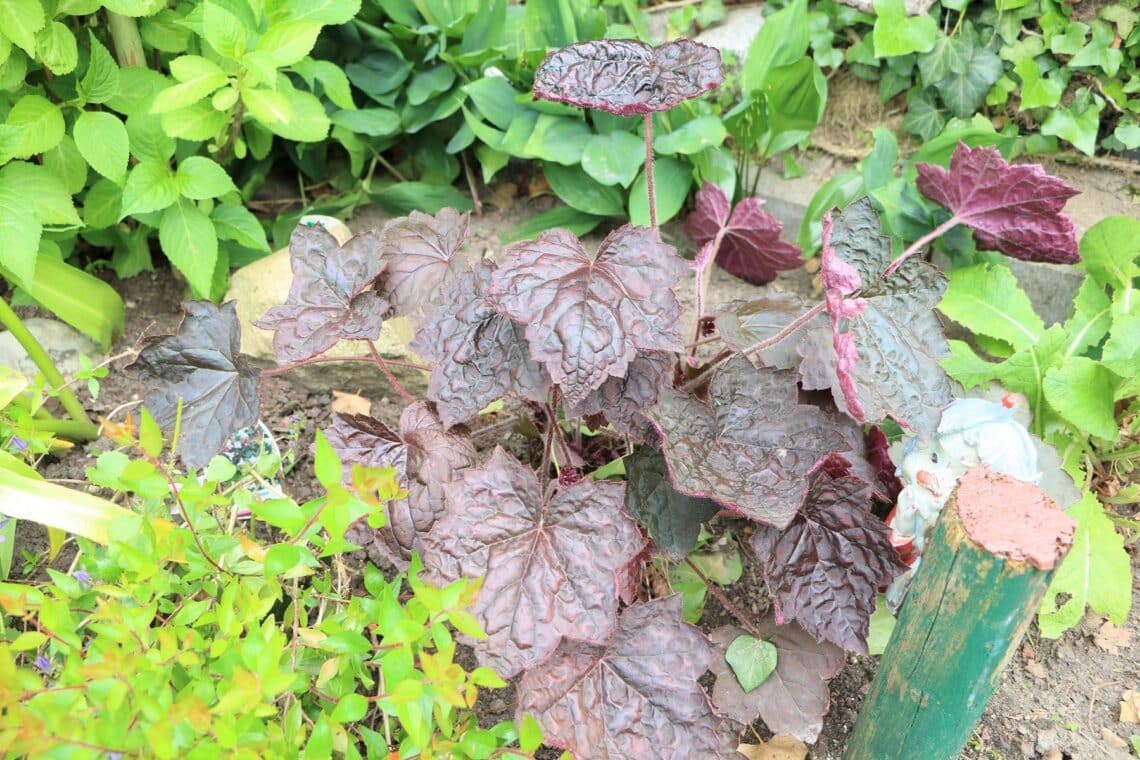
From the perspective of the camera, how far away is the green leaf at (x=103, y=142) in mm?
2045

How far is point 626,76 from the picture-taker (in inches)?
67.7

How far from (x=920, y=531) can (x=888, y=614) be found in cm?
23

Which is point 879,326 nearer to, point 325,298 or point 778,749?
point 778,749

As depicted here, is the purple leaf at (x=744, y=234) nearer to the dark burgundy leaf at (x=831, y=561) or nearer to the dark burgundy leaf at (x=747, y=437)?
the dark burgundy leaf at (x=747, y=437)

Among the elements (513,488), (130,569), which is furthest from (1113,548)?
(130,569)

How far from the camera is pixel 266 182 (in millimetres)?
2977

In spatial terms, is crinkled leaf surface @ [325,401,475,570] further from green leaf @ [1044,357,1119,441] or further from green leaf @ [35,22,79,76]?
green leaf @ [1044,357,1119,441]

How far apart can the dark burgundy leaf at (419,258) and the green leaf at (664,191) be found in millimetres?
875

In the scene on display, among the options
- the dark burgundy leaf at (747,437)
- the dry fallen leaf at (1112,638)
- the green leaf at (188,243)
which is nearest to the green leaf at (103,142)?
the green leaf at (188,243)

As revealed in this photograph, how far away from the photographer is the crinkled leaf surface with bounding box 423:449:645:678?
1399 millimetres

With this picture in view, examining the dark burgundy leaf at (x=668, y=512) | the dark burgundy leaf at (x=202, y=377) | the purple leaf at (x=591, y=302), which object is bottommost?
the dark burgundy leaf at (x=668, y=512)

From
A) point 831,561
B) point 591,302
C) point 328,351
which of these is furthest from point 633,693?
point 328,351

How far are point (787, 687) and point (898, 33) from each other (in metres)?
1.95

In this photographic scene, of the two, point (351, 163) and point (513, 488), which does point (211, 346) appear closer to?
point (513, 488)
